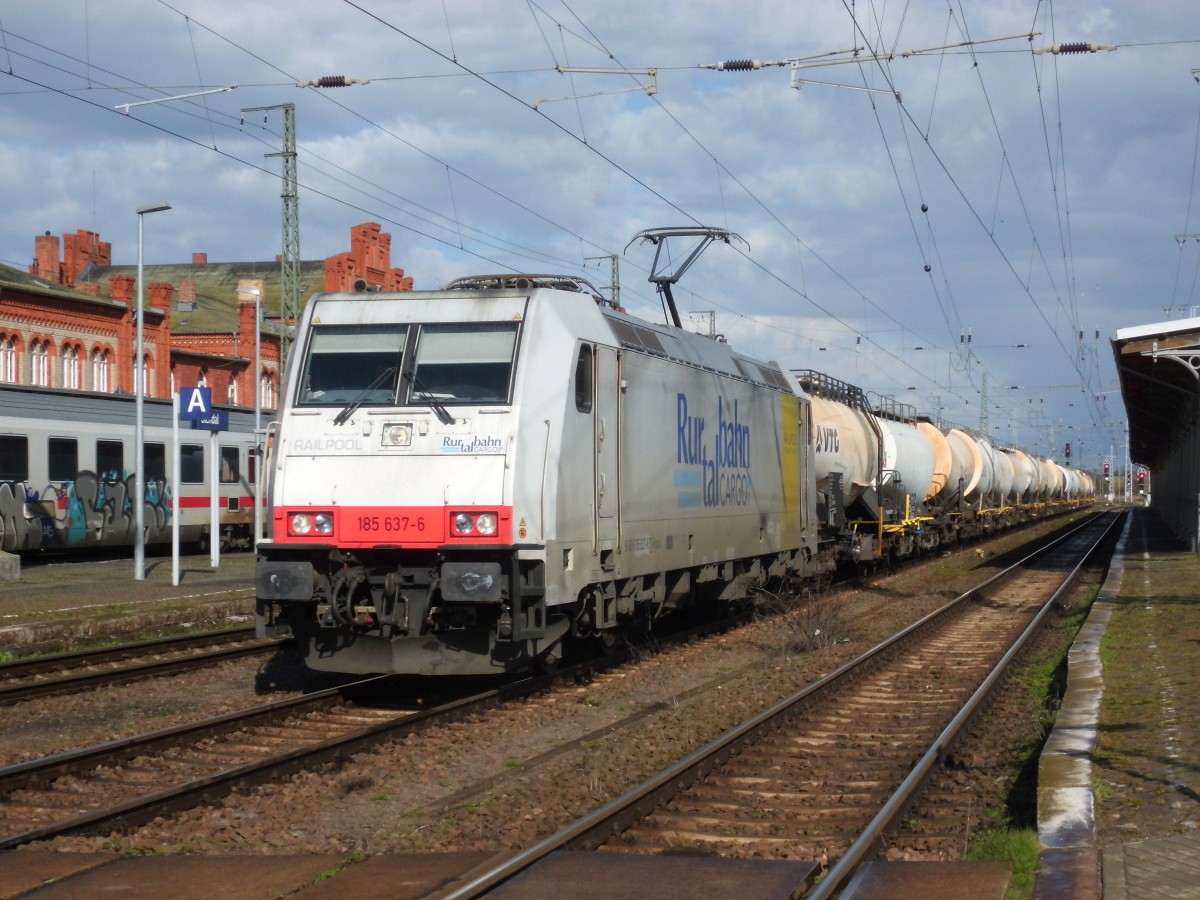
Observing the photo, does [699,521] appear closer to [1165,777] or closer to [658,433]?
[658,433]

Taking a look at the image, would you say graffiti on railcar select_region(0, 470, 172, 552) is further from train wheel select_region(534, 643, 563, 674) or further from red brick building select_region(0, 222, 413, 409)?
train wheel select_region(534, 643, 563, 674)

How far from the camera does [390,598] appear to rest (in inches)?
404

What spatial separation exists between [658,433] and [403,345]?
306 centimetres

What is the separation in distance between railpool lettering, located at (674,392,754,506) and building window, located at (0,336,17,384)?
3359 centimetres

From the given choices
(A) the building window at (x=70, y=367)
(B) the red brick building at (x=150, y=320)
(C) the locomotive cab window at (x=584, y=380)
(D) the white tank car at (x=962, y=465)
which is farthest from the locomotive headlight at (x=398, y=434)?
(A) the building window at (x=70, y=367)

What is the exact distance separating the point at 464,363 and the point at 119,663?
5.75 meters

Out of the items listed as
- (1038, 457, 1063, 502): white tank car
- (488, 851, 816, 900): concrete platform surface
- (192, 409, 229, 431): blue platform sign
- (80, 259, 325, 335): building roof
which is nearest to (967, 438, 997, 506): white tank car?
(1038, 457, 1063, 502): white tank car

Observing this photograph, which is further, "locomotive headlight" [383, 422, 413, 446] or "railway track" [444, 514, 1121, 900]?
"locomotive headlight" [383, 422, 413, 446]

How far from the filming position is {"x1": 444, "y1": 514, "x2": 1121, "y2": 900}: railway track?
6719 millimetres

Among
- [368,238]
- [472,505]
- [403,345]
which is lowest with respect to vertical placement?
[472,505]

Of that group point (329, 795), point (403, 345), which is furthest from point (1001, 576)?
point (329, 795)

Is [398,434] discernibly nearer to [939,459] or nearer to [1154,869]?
[1154,869]

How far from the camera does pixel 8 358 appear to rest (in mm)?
42750

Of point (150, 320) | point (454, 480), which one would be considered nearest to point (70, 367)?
point (150, 320)
